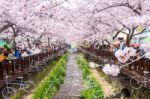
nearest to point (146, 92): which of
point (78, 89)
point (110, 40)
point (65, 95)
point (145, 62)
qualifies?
point (145, 62)

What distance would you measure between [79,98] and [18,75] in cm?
324

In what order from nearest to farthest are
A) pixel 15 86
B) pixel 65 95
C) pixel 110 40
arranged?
pixel 15 86 < pixel 65 95 < pixel 110 40

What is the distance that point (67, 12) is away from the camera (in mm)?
28688

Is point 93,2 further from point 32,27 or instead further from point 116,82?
point 32,27

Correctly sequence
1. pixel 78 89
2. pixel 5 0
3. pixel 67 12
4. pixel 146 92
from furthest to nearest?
pixel 67 12
pixel 78 89
pixel 5 0
pixel 146 92

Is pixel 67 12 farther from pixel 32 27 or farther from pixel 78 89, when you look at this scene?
pixel 78 89

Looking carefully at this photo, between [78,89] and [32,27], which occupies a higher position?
[32,27]

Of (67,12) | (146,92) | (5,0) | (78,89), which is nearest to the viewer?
(146,92)

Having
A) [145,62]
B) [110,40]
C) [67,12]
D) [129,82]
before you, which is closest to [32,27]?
[67,12]

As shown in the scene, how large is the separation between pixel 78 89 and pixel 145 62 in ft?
26.1

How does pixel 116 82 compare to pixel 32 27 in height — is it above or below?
below

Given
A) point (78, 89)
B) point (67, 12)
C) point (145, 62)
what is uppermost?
point (67, 12)

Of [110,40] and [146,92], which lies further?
[110,40]

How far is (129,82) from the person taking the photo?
18734mm
